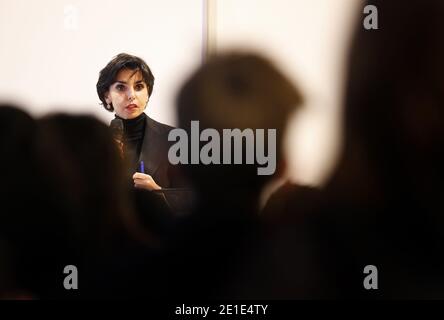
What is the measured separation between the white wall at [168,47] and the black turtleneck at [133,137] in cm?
4

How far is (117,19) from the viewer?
1141 mm

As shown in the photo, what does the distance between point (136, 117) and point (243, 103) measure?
297 mm

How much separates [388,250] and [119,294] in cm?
76

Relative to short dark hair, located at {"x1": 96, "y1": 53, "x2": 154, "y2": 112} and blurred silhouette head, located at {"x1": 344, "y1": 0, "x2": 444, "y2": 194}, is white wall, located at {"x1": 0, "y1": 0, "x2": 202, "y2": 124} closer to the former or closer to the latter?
short dark hair, located at {"x1": 96, "y1": 53, "x2": 154, "y2": 112}

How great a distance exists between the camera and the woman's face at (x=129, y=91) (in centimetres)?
113

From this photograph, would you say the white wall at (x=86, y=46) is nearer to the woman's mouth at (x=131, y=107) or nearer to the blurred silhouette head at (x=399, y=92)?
the woman's mouth at (x=131, y=107)

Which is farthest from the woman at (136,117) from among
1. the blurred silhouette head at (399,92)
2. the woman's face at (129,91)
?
the blurred silhouette head at (399,92)

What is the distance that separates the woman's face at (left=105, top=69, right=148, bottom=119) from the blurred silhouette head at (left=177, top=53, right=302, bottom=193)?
0.33ft

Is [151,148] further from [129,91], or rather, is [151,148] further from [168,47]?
[168,47]

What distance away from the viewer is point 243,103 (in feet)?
3.79

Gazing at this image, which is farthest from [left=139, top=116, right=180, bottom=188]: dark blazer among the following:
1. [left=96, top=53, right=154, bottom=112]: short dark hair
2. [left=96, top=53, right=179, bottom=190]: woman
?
[left=96, top=53, right=154, bottom=112]: short dark hair

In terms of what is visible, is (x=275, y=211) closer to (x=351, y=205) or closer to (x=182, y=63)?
(x=351, y=205)

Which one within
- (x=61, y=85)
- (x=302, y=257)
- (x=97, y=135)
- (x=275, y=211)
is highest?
(x=61, y=85)

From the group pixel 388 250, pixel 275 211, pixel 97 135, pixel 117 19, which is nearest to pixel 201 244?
pixel 275 211
